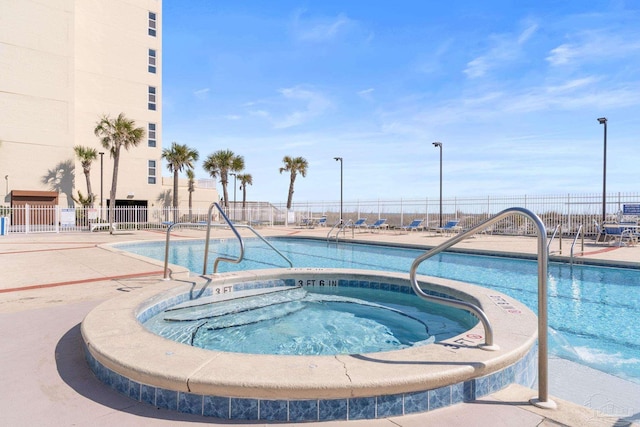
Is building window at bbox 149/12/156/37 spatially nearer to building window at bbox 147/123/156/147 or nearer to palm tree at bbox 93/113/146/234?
building window at bbox 147/123/156/147

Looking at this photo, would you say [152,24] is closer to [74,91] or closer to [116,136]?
[74,91]

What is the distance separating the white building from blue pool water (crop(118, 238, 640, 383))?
52.3 feet

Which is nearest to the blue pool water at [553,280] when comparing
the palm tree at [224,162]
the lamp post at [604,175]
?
the lamp post at [604,175]

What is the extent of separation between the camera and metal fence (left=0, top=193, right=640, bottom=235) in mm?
17516

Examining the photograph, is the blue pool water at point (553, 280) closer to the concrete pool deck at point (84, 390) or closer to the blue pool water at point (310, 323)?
the concrete pool deck at point (84, 390)

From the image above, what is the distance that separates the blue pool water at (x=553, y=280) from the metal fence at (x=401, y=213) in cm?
379

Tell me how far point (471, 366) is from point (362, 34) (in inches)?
455

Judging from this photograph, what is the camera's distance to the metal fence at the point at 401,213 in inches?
690

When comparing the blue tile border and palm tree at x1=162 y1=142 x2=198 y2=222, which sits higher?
palm tree at x1=162 y1=142 x2=198 y2=222


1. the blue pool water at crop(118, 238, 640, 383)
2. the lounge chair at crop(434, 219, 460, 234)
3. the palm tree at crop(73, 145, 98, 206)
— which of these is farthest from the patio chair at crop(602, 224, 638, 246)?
the palm tree at crop(73, 145, 98, 206)

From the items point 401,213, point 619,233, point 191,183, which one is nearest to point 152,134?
point 191,183

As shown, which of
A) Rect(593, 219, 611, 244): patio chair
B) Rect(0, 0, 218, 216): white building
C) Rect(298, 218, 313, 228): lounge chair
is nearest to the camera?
Rect(593, 219, 611, 244): patio chair

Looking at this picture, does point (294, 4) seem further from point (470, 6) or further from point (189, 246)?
point (189, 246)

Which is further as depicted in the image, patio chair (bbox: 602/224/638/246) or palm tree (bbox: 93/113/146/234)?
palm tree (bbox: 93/113/146/234)
